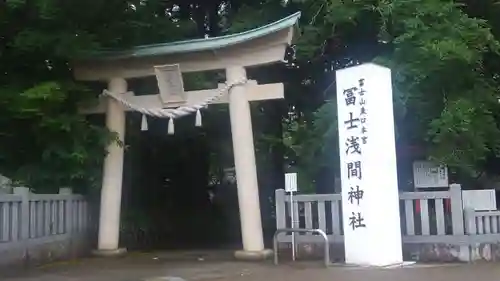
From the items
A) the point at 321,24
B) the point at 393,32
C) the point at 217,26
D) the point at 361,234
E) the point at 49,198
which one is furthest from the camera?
the point at 217,26

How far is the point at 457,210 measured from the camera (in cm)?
1143

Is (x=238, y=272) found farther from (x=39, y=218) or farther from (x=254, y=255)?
(x=39, y=218)

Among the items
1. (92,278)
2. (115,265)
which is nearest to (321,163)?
(115,265)

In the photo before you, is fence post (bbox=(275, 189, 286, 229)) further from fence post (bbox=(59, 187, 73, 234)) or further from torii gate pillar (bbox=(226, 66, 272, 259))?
fence post (bbox=(59, 187, 73, 234))

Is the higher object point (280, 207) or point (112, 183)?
point (112, 183)

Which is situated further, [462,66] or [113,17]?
[113,17]

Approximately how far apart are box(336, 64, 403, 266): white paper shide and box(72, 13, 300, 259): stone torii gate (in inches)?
79.5

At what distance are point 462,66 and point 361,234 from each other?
4203 millimetres

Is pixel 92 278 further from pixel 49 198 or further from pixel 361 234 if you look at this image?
pixel 361 234

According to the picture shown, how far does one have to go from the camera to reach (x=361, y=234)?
10.9m

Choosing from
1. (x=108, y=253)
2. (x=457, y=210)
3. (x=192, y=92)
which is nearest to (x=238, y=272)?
(x=108, y=253)

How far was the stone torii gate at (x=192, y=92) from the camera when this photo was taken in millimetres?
12680

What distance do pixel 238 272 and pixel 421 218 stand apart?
367 cm

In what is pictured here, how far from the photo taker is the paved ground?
975 centimetres
